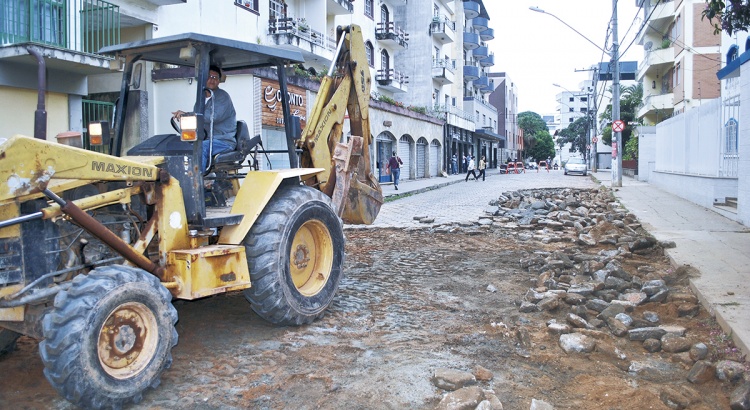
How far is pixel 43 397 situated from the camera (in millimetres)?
3951

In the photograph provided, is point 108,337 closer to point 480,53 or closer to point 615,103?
point 615,103

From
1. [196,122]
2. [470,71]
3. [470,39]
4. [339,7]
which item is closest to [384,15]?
[339,7]

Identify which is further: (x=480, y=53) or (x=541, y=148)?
(x=541, y=148)

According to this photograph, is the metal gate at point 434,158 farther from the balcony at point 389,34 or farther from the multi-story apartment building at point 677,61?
the multi-story apartment building at point 677,61

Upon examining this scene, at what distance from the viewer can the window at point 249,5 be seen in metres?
21.1

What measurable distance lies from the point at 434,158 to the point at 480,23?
81.2 feet

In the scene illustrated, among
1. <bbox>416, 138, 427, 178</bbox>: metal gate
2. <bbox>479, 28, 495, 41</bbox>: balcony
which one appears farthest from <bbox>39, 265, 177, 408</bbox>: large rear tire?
<bbox>479, 28, 495, 41</bbox>: balcony

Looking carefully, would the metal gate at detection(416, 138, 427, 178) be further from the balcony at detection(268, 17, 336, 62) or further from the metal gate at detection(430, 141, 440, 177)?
the balcony at detection(268, 17, 336, 62)

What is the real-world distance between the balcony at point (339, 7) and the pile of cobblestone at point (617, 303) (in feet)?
65.1

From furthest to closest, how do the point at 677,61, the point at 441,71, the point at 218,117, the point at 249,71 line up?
the point at 441,71, the point at 677,61, the point at 249,71, the point at 218,117

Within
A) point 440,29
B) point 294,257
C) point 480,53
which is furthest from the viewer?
point 480,53

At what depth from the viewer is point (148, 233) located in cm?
447

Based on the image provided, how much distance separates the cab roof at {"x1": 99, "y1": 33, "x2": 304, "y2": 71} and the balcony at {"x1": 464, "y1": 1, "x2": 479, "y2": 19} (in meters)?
54.9

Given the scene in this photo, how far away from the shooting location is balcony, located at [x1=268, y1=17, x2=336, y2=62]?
912 inches
